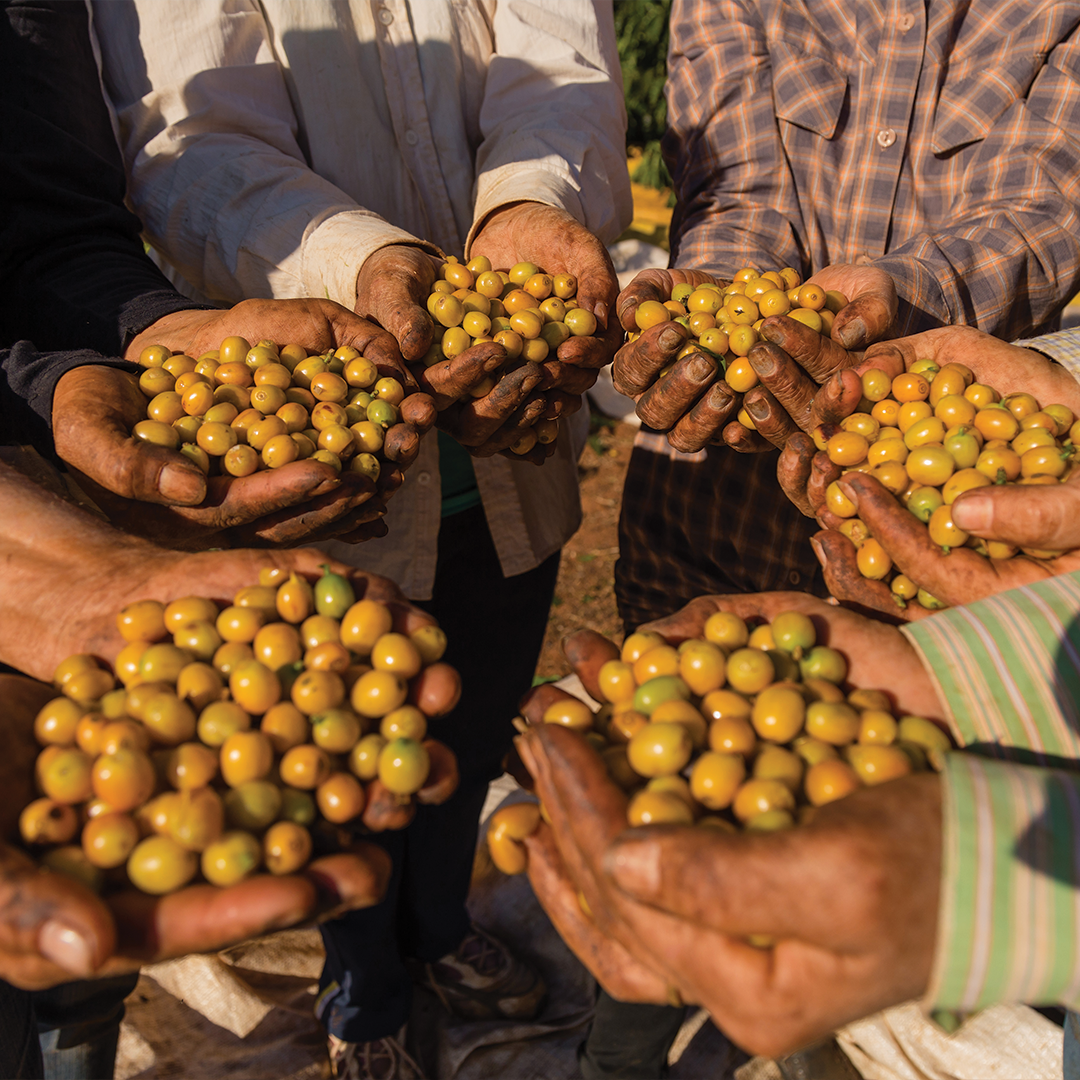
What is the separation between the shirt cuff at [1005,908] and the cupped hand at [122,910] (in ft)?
3.72

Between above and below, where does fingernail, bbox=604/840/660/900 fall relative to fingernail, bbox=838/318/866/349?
below

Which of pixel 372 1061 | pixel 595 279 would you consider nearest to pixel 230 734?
pixel 595 279

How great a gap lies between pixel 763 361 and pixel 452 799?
102 inches

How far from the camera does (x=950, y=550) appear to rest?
8.09 ft

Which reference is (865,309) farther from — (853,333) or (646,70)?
(646,70)

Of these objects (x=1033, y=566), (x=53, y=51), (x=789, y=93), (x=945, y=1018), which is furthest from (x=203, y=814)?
(x=789, y=93)

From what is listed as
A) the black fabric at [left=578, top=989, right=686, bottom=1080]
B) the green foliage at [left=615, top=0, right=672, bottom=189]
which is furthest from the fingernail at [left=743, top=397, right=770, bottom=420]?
the green foliage at [left=615, top=0, right=672, bottom=189]

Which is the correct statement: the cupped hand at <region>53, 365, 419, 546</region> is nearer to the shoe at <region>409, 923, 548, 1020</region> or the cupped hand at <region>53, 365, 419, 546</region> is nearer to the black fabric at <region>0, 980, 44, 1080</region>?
Result: the black fabric at <region>0, 980, 44, 1080</region>

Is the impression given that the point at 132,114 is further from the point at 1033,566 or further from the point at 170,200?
the point at 1033,566

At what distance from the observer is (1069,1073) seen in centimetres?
277

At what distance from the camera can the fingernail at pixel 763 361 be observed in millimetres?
3004

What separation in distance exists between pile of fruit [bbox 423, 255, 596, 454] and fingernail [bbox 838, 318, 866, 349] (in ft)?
3.34

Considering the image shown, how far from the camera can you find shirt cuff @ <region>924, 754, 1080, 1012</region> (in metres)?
1.43

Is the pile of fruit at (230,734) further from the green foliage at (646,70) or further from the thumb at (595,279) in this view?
the green foliage at (646,70)
